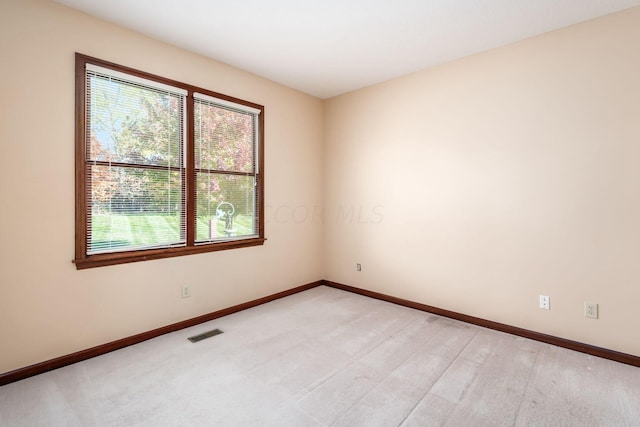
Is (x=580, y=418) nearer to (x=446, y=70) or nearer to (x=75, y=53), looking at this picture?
(x=446, y=70)

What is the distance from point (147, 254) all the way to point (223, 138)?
142 cm

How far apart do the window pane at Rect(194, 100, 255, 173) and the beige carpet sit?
1730mm

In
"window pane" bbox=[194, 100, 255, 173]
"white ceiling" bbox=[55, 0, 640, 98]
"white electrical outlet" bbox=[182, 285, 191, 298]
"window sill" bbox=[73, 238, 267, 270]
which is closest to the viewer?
"white ceiling" bbox=[55, 0, 640, 98]

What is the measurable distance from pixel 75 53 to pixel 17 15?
1.14 ft

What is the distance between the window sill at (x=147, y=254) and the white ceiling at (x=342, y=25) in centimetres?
194

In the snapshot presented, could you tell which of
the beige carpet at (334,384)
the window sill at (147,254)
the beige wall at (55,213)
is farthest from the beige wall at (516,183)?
the beige wall at (55,213)

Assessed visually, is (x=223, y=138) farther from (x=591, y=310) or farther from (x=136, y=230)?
(x=591, y=310)

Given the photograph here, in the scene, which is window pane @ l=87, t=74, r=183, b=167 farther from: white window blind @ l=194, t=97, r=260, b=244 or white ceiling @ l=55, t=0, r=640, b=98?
white ceiling @ l=55, t=0, r=640, b=98

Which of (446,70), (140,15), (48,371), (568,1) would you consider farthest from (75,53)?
(568,1)

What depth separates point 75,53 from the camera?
2.35 m

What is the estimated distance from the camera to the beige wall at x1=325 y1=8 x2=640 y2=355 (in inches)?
93.9

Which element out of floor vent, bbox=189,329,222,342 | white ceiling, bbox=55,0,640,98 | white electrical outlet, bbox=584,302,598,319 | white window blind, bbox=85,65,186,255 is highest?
white ceiling, bbox=55,0,640,98

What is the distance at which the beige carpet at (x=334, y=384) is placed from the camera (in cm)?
176

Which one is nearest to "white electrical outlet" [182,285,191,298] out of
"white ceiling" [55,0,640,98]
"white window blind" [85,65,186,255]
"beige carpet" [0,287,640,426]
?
"beige carpet" [0,287,640,426]
